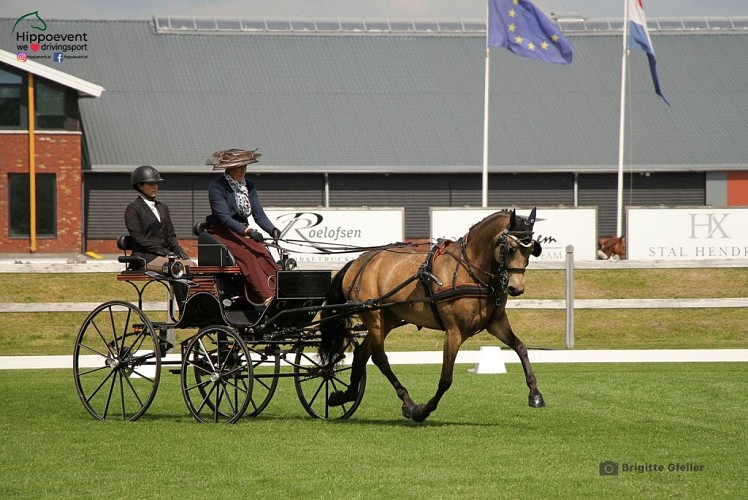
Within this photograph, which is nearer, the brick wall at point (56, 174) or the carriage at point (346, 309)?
the carriage at point (346, 309)

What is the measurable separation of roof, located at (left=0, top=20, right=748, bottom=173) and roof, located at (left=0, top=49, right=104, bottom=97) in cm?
319

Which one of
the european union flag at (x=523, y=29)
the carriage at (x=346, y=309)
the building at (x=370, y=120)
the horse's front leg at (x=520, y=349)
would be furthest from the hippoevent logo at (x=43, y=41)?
the horse's front leg at (x=520, y=349)

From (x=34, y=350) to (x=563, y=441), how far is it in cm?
1287

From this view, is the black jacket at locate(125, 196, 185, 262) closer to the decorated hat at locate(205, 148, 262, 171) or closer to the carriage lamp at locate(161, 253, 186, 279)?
the carriage lamp at locate(161, 253, 186, 279)

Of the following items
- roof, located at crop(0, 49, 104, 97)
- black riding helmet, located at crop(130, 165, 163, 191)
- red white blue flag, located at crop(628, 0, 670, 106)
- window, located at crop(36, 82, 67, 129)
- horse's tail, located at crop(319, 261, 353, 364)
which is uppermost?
red white blue flag, located at crop(628, 0, 670, 106)

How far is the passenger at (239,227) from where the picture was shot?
10.5 m

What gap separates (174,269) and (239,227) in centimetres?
74

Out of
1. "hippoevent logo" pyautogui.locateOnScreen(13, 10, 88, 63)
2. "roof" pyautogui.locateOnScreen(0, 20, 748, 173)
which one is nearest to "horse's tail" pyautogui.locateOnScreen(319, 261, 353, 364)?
"roof" pyautogui.locateOnScreen(0, 20, 748, 173)

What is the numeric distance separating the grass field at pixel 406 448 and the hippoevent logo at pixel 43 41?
27955mm

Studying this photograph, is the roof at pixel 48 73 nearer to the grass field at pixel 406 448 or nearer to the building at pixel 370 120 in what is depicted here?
the building at pixel 370 120

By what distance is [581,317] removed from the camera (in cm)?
2234

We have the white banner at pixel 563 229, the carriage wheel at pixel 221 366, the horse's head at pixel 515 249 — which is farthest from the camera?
the white banner at pixel 563 229

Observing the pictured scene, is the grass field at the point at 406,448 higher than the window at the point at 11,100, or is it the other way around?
the window at the point at 11,100

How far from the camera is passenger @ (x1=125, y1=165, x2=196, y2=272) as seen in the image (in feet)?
36.2
